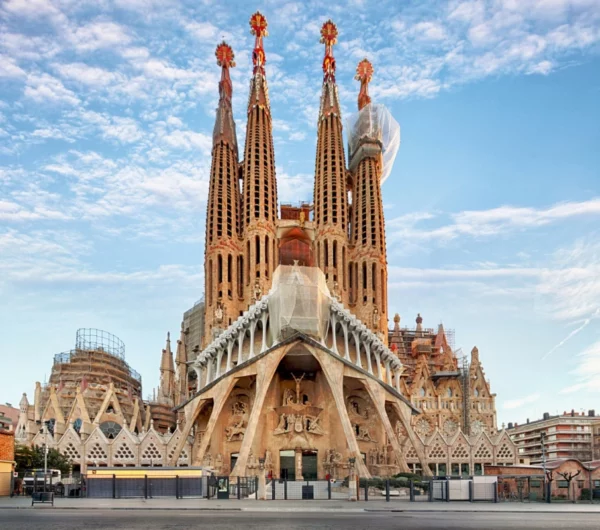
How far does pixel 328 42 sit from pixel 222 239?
28392mm

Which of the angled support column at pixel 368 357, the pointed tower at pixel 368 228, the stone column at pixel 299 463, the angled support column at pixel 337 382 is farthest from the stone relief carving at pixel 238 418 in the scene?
the pointed tower at pixel 368 228

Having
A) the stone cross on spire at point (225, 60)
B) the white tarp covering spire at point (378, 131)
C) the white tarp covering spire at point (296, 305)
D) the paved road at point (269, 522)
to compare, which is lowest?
the paved road at point (269, 522)

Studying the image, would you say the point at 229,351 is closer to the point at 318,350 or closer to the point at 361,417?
the point at 318,350

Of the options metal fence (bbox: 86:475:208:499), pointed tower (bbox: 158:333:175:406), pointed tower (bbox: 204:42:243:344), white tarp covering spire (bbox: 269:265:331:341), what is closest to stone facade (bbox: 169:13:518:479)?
white tarp covering spire (bbox: 269:265:331:341)

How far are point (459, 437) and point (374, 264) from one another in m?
19.0

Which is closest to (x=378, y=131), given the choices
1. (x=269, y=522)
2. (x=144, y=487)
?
(x=144, y=487)

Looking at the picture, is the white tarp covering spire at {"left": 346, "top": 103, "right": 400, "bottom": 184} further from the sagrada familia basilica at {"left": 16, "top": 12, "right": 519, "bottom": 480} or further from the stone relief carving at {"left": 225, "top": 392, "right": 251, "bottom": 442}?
the stone relief carving at {"left": 225, "top": 392, "right": 251, "bottom": 442}

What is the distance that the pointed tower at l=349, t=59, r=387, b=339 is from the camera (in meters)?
74.4

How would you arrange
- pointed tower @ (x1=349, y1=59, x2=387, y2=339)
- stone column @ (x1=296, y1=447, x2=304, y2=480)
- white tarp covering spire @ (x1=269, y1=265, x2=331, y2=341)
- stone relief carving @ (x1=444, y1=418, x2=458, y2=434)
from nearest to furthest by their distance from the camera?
white tarp covering spire @ (x1=269, y1=265, x2=331, y2=341) < stone column @ (x1=296, y1=447, x2=304, y2=480) < pointed tower @ (x1=349, y1=59, x2=387, y2=339) < stone relief carving @ (x1=444, y1=418, x2=458, y2=434)

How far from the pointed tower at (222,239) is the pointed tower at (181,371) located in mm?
13110

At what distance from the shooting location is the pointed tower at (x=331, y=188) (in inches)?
2958

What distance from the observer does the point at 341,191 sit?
257 ft

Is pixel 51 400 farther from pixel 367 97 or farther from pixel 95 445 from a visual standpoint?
pixel 367 97

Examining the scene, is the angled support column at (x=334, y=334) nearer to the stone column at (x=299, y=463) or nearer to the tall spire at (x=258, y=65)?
the stone column at (x=299, y=463)
